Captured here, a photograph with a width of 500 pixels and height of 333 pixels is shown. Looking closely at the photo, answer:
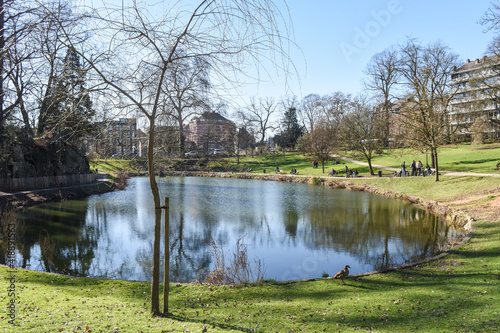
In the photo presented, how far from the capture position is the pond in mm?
10758

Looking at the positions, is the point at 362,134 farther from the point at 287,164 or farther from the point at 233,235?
the point at 233,235

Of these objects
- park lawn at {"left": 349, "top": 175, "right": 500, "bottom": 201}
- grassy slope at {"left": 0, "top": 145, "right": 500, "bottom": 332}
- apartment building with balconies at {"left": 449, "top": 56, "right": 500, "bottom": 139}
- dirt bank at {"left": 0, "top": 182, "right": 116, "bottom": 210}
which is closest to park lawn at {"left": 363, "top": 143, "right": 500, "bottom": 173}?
apartment building with balconies at {"left": 449, "top": 56, "right": 500, "bottom": 139}

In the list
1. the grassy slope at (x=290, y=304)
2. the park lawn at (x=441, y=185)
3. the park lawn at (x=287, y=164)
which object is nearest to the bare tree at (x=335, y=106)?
the park lawn at (x=287, y=164)

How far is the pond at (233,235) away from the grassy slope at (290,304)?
72.3 inches

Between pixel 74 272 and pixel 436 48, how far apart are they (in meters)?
42.3

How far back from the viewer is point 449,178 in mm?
25281

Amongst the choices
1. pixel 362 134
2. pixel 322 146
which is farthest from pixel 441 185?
pixel 322 146

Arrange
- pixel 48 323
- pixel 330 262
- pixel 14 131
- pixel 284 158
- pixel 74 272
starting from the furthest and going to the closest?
pixel 284 158 → pixel 14 131 → pixel 330 262 → pixel 74 272 → pixel 48 323

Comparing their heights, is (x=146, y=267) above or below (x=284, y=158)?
below

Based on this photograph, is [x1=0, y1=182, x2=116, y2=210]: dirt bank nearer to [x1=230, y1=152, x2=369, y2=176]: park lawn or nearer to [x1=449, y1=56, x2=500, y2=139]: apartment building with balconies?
[x1=230, y1=152, x2=369, y2=176]: park lawn

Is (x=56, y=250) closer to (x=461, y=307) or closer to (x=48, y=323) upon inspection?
(x=48, y=323)

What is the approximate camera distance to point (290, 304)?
6602 mm

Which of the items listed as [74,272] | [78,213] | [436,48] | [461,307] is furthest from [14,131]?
[436,48]

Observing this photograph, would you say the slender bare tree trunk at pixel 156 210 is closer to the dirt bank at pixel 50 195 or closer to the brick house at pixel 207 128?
the brick house at pixel 207 128
